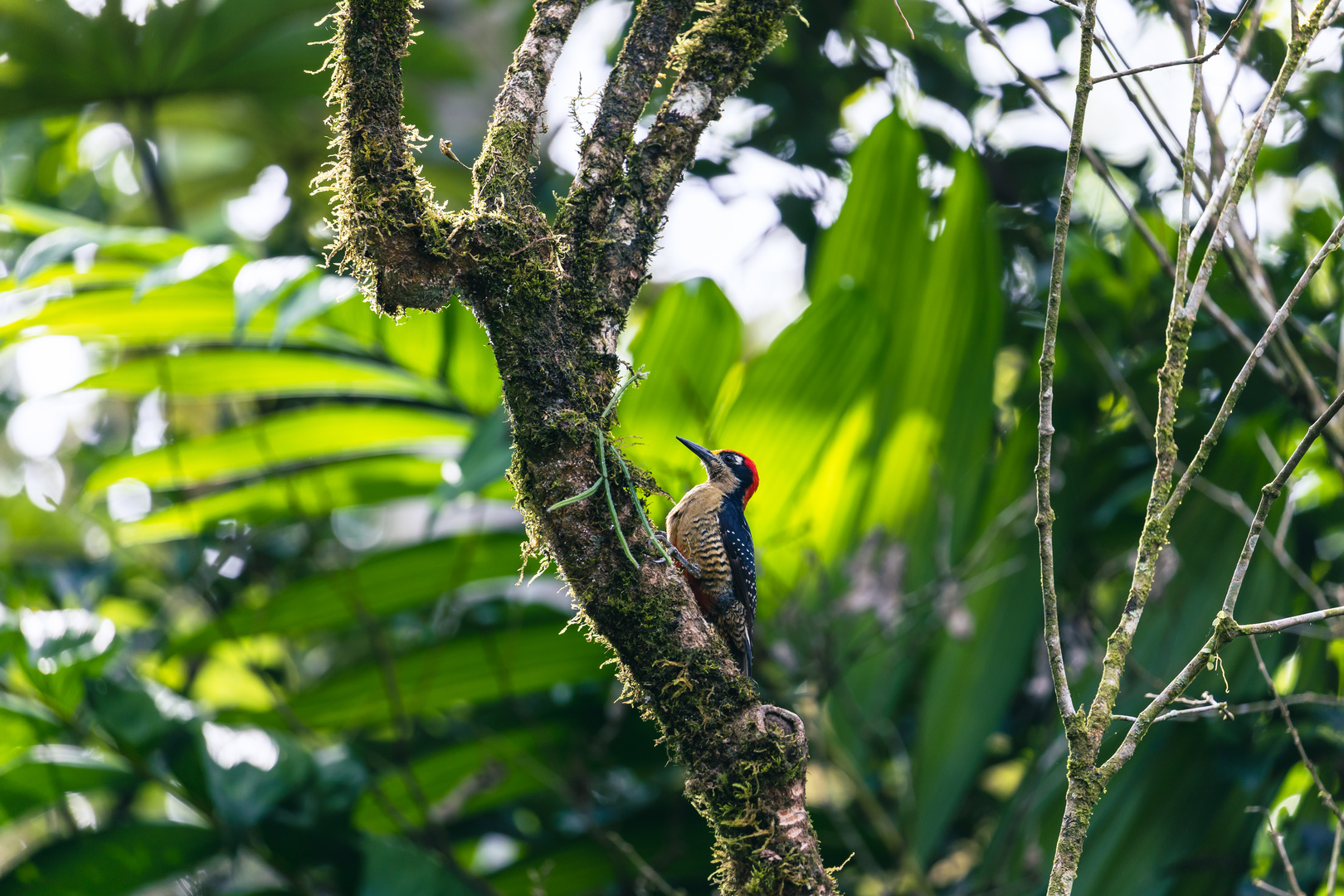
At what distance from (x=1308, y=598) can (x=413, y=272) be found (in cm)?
282

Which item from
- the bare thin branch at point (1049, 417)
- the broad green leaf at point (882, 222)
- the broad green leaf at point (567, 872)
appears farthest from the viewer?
the broad green leaf at point (567, 872)

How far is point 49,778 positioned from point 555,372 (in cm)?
267

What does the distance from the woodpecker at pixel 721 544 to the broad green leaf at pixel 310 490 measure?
1.47 meters

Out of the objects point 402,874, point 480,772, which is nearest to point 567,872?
point 480,772

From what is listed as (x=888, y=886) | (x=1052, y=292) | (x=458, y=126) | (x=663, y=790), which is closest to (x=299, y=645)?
(x=663, y=790)

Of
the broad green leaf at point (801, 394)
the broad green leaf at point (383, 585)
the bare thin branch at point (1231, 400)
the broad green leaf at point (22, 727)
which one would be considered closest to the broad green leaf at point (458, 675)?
the broad green leaf at point (383, 585)

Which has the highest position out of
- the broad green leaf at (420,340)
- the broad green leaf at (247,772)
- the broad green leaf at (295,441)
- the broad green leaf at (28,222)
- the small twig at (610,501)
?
the broad green leaf at (28,222)

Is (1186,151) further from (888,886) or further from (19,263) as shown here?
(19,263)

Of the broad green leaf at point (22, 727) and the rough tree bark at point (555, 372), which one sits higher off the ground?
the rough tree bark at point (555, 372)

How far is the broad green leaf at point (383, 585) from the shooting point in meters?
3.26

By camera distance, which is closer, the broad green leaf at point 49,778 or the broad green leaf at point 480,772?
the broad green leaf at point 49,778

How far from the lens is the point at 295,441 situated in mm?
3252

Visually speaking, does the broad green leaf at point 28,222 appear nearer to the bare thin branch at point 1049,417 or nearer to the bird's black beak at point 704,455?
the bird's black beak at point 704,455

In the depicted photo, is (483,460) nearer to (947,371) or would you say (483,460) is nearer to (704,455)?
(704,455)
